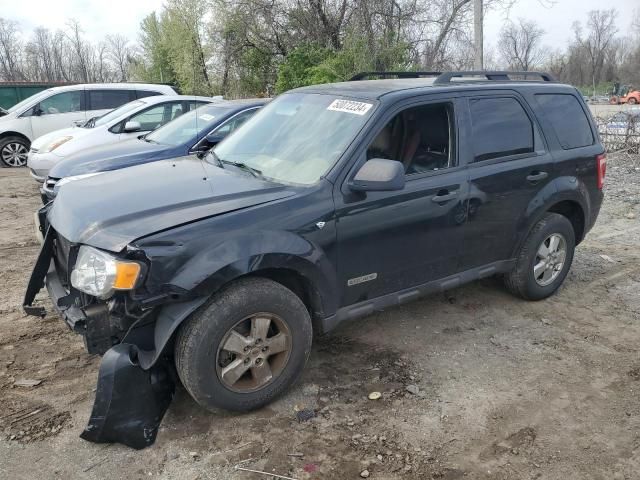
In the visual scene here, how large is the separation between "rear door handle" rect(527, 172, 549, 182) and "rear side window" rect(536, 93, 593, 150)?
15.9 inches

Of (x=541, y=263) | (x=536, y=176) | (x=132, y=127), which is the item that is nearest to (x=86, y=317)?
(x=536, y=176)

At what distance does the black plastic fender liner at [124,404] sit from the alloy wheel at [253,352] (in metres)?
0.41

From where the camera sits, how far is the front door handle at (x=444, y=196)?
380 cm

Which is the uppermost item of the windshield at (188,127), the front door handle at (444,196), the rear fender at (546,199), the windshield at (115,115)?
the windshield at (115,115)

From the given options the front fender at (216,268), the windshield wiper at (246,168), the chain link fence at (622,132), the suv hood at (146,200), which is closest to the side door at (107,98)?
the suv hood at (146,200)

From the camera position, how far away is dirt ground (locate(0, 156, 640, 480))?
2.88 m

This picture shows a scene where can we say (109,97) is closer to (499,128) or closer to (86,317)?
(499,128)

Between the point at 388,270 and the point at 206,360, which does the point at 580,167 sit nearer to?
the point at 388,270

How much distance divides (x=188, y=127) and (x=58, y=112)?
6896 millimetres

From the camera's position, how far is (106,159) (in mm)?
6410

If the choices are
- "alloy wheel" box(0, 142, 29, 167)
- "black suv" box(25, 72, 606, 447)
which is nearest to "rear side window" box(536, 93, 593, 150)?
"black suv" box(25, 72, 606, 447)

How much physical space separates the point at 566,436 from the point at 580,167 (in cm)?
251

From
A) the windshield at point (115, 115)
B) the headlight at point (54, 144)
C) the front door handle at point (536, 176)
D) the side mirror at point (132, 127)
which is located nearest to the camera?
the front door handle at point (536, 176)

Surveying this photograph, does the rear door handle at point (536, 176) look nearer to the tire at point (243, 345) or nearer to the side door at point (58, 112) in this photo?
the tire at point (243, 345)
